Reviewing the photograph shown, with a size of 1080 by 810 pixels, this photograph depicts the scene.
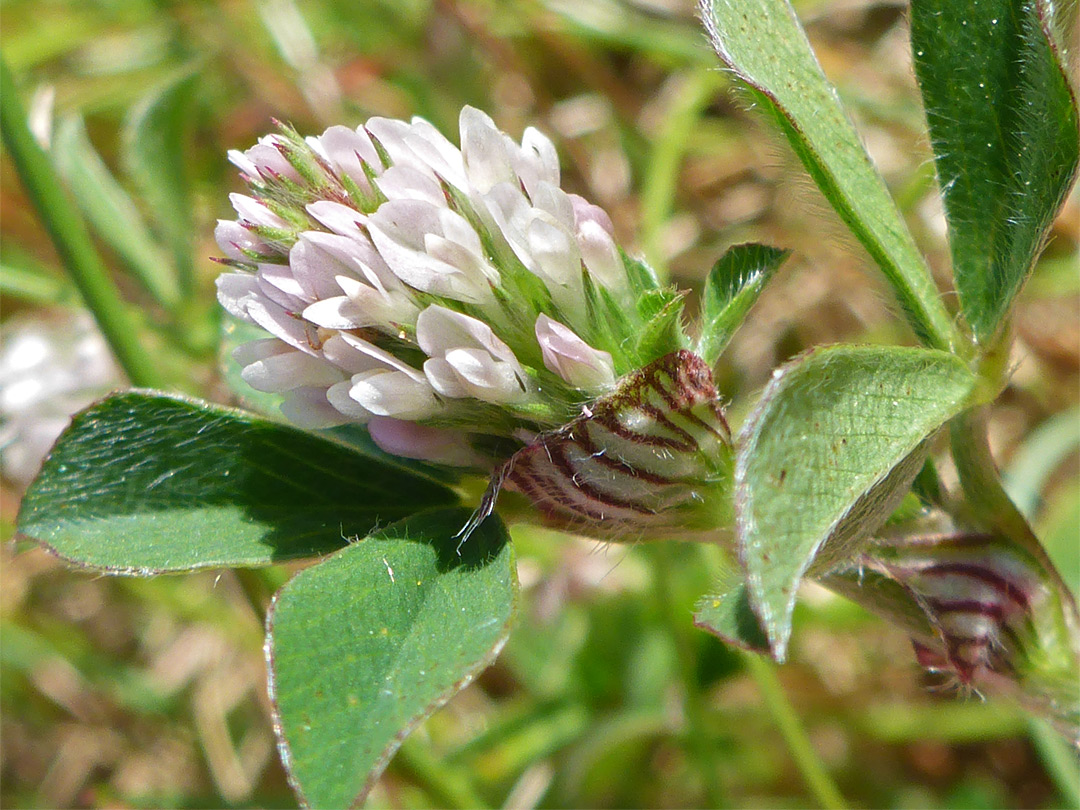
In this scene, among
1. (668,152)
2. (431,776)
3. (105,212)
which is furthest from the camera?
(668,152)

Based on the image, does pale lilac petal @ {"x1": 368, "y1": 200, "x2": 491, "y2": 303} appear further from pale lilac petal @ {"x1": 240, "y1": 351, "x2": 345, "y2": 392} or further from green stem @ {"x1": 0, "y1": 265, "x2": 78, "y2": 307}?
green stem @ {"x1": 0, "y1": 265, "x2": 78, "y2": 307}

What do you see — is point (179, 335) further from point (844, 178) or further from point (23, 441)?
point (844, 178)

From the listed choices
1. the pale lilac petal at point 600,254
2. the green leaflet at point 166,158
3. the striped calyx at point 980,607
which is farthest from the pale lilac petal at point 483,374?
→ the green leaflet at point 166,158

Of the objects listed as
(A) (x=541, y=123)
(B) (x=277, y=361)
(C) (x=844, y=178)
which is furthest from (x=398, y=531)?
(A) (x=541, y=123)

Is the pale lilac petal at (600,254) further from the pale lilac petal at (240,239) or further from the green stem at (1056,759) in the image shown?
the green stem at (1056,759)

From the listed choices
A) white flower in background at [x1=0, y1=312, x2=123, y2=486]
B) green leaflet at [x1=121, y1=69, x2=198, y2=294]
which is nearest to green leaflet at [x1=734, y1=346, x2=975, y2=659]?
white flower in background at [x1=0, y1=312, x2=123, y2=486]

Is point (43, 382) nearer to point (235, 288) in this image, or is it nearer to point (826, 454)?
point (235, 288)

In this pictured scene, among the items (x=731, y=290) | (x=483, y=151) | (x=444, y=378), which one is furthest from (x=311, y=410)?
(x=731, y=290)

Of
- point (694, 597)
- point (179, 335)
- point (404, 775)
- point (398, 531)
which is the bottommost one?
point (694, 597)
